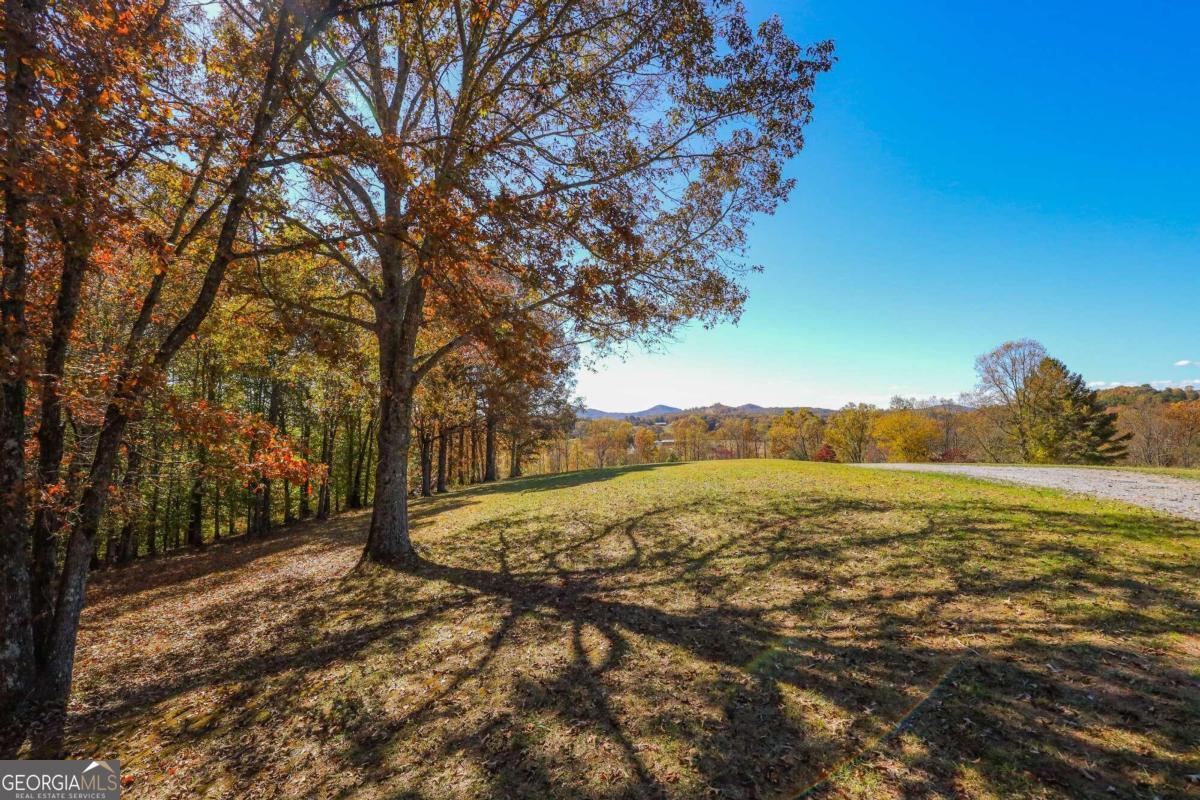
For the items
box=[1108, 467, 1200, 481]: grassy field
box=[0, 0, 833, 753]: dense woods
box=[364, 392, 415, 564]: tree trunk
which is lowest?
box=[1108, 467, 1200, 481]: grassy field

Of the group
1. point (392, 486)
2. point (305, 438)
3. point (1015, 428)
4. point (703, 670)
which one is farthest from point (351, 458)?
point (1015, 428)

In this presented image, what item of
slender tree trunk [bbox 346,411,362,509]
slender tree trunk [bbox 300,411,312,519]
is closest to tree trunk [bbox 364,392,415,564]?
slender tree trunk [bbox 300,411,312,519]

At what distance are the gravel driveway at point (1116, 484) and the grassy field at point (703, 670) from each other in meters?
1.96

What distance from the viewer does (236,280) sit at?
7.01 metres

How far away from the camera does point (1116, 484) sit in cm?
1301

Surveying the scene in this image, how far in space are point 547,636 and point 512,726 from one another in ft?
5.67

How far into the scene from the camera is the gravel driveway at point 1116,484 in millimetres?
9945

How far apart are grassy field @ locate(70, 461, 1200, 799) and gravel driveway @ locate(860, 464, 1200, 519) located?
1964mm

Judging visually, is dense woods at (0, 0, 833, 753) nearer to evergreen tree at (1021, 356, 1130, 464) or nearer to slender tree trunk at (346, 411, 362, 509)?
slender tree trunk at (346, 411, 362, 509)

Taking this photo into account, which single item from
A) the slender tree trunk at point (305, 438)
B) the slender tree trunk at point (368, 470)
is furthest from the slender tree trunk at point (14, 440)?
the slender tree trunk at point (368, 470)

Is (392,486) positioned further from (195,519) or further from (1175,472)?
(1175,472)

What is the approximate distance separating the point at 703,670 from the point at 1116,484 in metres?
16.4

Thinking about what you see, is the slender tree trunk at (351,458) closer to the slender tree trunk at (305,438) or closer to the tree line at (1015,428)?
the slender tree trunk at (305,438)

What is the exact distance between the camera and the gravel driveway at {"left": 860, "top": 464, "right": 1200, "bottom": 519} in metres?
9.95
